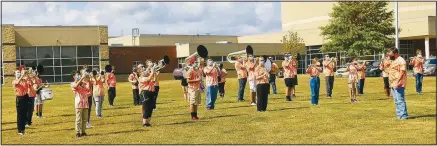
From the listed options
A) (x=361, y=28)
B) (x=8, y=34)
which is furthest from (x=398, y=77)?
(x=8, y=34)

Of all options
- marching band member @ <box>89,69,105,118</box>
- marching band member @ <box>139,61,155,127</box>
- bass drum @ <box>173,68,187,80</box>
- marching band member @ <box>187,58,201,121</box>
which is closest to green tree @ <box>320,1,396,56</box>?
bass drum @ <box>173,68,187,80</box>

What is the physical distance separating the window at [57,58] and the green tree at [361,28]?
83.9ft

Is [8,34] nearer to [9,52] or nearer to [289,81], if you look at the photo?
[9,52]

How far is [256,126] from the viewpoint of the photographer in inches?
543

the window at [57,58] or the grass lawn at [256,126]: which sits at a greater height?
the window at [57,58]

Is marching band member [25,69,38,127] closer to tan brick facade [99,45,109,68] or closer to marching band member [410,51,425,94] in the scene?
marching band member [410,51,425,94]

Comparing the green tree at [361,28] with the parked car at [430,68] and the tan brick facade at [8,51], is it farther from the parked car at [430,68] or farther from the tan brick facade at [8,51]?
the tan brick facade at [8,51]

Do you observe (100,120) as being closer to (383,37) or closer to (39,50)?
(383,37)

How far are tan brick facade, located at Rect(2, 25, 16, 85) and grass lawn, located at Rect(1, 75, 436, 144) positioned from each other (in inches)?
1513

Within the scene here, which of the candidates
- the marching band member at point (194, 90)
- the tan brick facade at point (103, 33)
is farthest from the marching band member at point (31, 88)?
the tan brick facade at point (103, 33)

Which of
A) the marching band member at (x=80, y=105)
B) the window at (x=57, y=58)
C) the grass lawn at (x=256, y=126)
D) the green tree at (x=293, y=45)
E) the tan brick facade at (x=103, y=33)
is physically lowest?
the grass lawn at (x=256, y=126)

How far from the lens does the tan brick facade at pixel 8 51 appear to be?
55.4 m

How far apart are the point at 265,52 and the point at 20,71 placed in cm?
5631

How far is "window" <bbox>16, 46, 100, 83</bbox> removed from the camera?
5756cm
